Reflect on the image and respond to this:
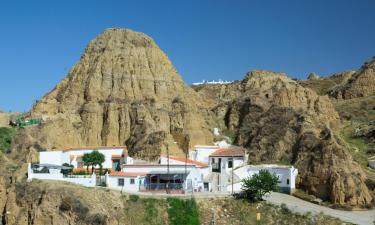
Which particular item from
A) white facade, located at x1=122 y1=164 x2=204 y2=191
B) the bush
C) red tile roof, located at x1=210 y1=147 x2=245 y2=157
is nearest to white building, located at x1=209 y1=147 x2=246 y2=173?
red tile roof, located at x1=210 y1=147 x2=245 y2=157

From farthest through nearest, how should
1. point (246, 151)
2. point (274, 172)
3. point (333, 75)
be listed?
point (333, 75), point (246, 151), point (274, 172)

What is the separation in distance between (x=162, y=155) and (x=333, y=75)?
306 feet

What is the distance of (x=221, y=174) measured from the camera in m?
59.9

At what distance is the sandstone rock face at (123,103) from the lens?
66750mm

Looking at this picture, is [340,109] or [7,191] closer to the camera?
[7,191]

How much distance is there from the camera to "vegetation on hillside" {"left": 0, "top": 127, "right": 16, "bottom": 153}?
2544 inches

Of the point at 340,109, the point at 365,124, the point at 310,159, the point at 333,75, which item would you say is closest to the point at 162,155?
the point at 310,159

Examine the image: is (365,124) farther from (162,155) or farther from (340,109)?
(162,155)

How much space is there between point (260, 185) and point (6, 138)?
1188 inches

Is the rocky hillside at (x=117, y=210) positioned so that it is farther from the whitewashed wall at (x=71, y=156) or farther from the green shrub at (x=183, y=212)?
the whitewashed wall at (x=71, y=156)

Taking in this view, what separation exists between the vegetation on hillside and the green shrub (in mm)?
22218

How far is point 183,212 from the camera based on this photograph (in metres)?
51.4

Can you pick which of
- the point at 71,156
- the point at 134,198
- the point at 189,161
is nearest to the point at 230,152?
the point at 189,161

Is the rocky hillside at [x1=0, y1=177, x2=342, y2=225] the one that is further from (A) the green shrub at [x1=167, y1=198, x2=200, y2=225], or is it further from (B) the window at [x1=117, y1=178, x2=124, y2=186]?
(B) the window at [x1=117, y1=178, x2=124, y2=186]
